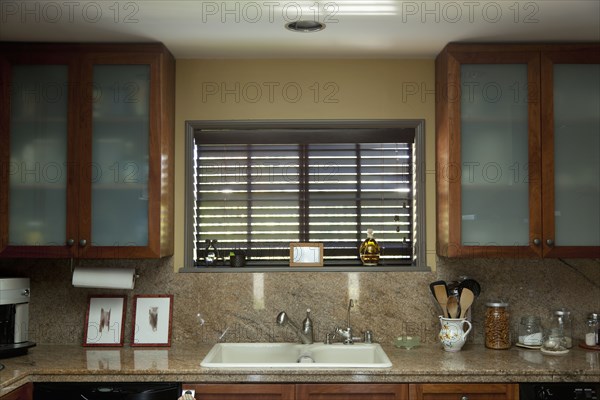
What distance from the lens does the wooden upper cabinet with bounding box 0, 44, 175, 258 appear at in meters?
3.45

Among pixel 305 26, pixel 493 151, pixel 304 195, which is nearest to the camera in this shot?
pixel 305 26

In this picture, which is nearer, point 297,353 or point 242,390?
point 242,390

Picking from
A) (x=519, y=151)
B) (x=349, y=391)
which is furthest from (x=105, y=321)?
(x=519, y=151)

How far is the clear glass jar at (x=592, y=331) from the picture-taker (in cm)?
360

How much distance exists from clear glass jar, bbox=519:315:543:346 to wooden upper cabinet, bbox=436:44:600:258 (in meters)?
0.41

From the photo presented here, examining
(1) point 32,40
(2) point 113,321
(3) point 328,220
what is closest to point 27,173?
(1) point 32,40

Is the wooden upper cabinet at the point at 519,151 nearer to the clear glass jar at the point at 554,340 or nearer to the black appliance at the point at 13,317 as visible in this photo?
the clear glass jar at the point at 554,340

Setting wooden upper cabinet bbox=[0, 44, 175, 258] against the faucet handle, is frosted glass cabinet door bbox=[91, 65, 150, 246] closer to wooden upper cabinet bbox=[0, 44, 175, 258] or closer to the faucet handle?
wooden upper cabinet bbox=[0, 44, 175, 258]

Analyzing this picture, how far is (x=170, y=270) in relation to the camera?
377 cm

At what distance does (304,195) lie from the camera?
3.92 m

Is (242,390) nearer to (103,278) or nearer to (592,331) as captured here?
(103,278)

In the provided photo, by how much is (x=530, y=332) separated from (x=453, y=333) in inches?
18.3

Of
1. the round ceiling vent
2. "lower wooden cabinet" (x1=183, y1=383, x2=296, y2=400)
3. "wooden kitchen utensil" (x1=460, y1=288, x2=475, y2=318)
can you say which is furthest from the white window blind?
"lower wooden cabinet" (x1=183, y1=383, x2=296, y2=400)

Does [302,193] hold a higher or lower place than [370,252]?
higher
